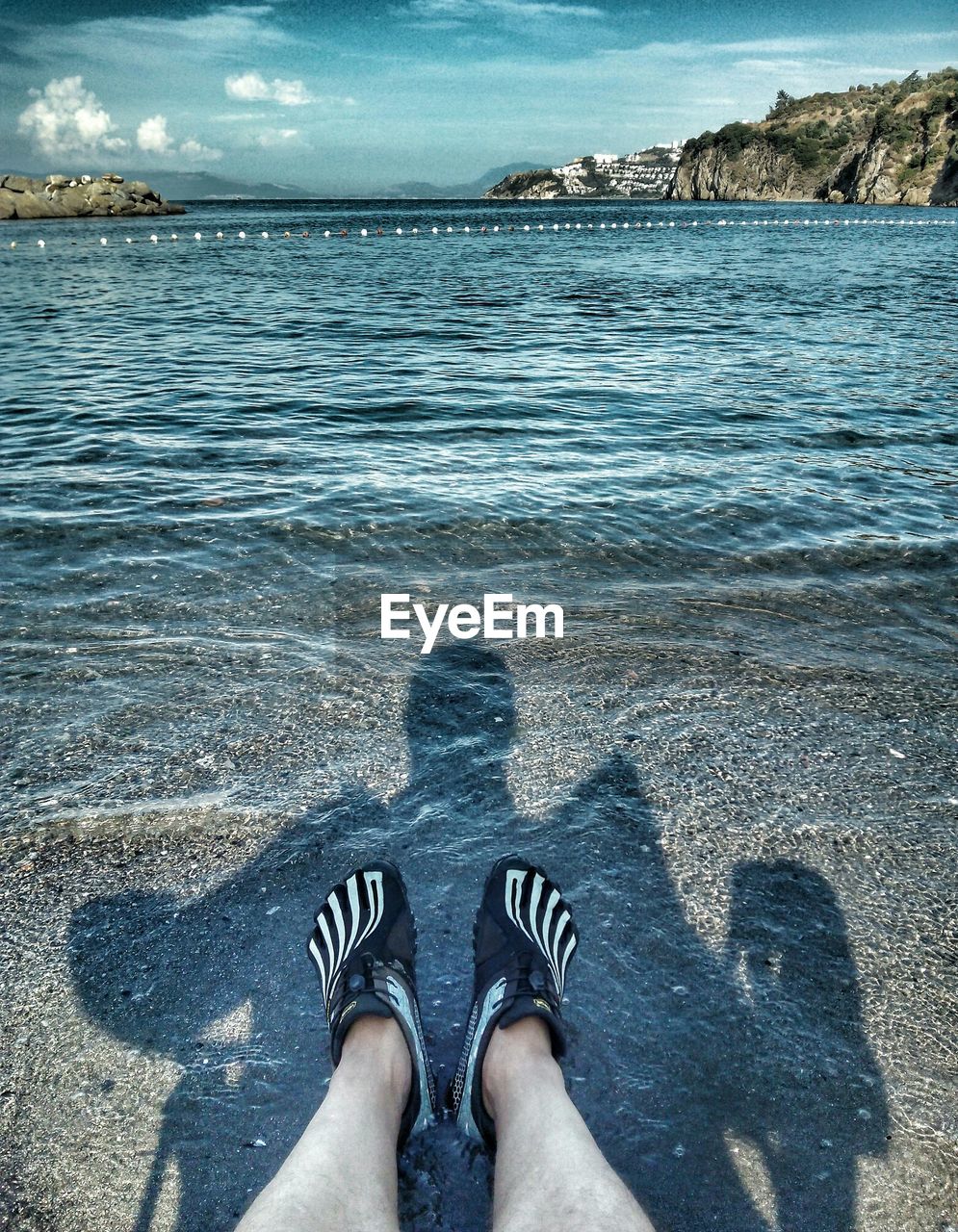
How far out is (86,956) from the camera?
2531mm

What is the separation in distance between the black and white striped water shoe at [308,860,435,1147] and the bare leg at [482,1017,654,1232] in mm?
190

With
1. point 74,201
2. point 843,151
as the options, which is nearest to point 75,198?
point 74,201

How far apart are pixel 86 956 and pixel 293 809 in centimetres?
87

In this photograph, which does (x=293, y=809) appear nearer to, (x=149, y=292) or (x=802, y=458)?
(x=802, y=458)

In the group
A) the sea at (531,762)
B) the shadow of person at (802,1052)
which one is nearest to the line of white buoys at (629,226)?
the sea at (531,762)

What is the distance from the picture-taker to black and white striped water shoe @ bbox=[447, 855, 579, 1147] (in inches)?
81.2

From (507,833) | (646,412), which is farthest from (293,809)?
(646,412)

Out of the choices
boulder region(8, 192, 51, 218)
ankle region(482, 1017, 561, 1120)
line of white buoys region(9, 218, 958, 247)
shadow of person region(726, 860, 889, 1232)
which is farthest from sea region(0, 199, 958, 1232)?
boulder region(8, 192, 51, 218)

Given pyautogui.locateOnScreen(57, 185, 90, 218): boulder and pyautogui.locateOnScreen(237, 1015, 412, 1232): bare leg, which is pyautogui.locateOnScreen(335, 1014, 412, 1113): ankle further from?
pyautogui.locateOnScreen(57, 185, 90, 218): boulder

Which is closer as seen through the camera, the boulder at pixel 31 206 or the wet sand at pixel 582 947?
the wet sand at pixel 582 947

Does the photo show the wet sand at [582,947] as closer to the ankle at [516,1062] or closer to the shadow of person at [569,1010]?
the shadow of person at [569,1010]

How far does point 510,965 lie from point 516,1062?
0.92 ft

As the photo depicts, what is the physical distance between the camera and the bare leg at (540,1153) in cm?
160

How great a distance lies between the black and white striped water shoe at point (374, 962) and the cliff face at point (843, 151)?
395 ft
